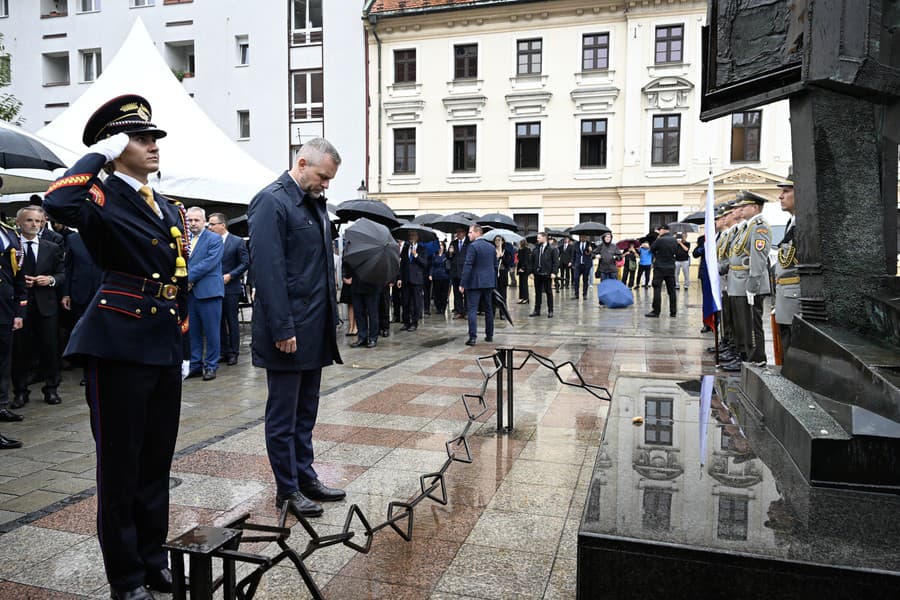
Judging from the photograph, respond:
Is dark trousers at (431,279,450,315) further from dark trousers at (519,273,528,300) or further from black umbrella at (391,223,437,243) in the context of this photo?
Result: dark trousers at (519,273,528,300)

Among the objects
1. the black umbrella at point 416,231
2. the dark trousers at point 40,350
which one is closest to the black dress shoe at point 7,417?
the dark trousers at point 40,350

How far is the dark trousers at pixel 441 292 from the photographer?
16.9m

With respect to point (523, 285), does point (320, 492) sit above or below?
below

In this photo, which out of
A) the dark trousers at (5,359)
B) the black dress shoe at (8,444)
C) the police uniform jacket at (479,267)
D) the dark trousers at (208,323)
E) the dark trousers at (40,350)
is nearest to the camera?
the black dress shoe at (8,444)

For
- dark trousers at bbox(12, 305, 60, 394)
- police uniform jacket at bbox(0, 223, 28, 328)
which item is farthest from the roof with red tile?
police uniform jacket at bbox(0, 223, 28, 328)

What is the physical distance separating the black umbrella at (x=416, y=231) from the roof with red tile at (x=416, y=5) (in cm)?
1934

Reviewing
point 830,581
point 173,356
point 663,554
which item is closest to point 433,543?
point 663,554

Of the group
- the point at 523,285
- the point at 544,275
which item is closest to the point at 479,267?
the point at 544,275

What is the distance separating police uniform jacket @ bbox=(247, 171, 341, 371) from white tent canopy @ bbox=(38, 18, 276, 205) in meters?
8.09

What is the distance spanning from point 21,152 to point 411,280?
747 centimetres

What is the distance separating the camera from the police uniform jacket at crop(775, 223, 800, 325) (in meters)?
6.49

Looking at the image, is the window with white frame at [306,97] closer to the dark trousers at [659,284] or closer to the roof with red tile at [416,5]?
the roof with red tile at [416,5]

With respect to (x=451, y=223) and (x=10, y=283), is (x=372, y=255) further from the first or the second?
(x=451, y=223)

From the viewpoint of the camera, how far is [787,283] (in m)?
6.57
